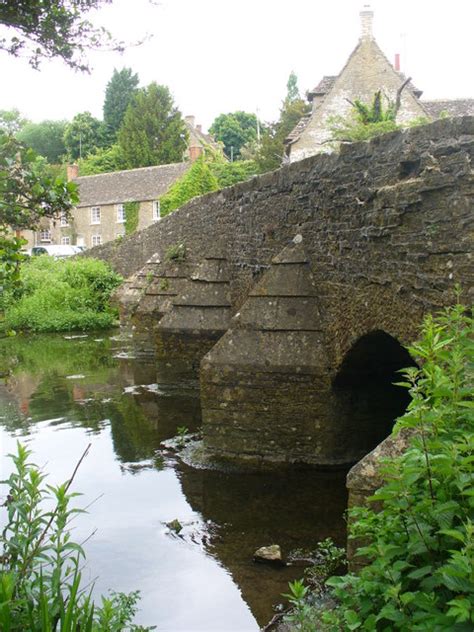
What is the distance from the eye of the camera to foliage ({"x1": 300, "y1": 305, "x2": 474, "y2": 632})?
273 cm

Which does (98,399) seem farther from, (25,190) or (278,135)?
(278,135)

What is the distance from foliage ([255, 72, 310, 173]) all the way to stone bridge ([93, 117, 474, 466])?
21825 millimetres

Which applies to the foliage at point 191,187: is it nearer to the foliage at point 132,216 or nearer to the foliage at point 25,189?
the foliage at point 132,216

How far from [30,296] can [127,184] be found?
78.6 feet

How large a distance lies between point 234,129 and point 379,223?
69.6 metres

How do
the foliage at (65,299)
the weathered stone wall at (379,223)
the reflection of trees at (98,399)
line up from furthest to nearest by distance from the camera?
the foliage at (65,299) → the reflection of trees at (98,399) → the weathered stone wall at (379,223)

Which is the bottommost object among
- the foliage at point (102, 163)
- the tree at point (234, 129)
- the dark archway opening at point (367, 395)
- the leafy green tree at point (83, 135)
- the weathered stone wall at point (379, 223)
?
the dark archway opening at point (367, 395)

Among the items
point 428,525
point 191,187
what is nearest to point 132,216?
point 191,187

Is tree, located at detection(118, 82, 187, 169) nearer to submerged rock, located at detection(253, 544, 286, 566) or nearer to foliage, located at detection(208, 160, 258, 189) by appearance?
foliage, located at detection(208, 160, 258, 189)

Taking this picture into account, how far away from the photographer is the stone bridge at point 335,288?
17.1ft

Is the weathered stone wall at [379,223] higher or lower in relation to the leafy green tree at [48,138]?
lower

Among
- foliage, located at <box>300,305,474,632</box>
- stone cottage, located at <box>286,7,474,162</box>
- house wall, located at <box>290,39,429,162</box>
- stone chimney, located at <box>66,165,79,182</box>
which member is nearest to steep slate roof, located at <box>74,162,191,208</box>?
stone chimney, located at <box>66,165,79,182</box>

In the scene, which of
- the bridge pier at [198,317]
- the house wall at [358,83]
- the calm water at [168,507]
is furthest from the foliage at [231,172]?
the calm water at [168,507]

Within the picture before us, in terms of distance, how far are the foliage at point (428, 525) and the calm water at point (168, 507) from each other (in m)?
1.92
